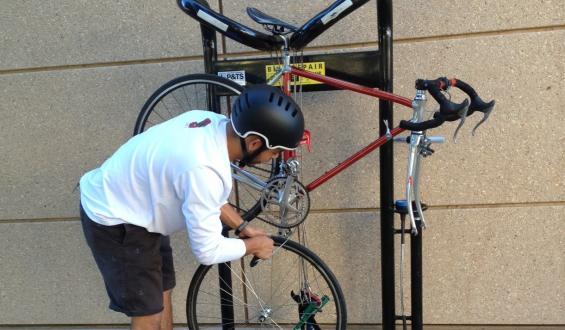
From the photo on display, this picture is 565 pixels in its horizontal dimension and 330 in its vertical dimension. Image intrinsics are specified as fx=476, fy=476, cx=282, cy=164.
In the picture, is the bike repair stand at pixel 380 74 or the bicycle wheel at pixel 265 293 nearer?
the bike repair stand at pixel 380 74

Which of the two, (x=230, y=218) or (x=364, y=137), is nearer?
(x=230, y=218)

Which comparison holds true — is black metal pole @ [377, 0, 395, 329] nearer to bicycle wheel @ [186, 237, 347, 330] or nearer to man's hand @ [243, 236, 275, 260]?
bicycle wheel @ [186, 237, 347, 330]

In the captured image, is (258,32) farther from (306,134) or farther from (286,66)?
(306,134)

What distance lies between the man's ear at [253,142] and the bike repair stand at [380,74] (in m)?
0.70

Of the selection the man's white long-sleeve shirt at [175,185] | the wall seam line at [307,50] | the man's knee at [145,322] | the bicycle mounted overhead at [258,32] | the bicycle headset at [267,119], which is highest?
the bicycle mounted overhead at [258,32]

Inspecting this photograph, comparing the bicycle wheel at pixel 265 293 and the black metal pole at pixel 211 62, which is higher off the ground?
the black metal pole at pixel 211 62

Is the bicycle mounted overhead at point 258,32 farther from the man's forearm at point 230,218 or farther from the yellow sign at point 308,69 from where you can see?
the man's forearm at point 230,218

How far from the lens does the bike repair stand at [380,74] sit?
231cm

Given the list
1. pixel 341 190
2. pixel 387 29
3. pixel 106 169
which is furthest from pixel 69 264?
pixel 387 29

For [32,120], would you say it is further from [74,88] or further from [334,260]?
[334,260]

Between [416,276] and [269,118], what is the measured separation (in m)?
1.25

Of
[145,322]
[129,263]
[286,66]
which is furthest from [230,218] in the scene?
[286,66]

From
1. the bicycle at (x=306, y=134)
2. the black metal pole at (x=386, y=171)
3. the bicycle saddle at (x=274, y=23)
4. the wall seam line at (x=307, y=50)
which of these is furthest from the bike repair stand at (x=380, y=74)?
the wall seam line at (x=307, y=50)

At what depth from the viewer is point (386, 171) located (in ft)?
7.97
